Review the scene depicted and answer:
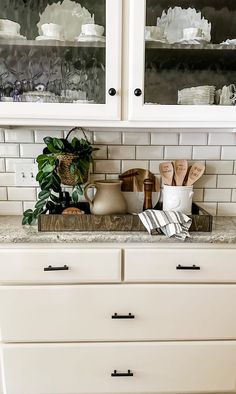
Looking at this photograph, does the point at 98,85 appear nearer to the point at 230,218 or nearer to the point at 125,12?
the point at 125,12

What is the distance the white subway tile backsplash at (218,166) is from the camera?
1.56 metres

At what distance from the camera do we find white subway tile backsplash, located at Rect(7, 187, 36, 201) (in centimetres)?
155

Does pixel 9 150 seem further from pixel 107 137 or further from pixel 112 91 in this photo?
pixel 112 91

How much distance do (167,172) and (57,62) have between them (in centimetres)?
68

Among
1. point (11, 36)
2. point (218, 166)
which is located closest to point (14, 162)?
point (11, 36)

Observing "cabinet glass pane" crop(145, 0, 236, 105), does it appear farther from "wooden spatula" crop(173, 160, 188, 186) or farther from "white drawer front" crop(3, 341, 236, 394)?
"white drawer front" crop(3, 341, 236, 394)

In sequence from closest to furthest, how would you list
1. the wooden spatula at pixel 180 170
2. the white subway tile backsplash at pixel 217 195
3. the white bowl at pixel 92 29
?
the white bowl at pixel 92 29
the wooden spatula at pixel 180 170
the white subway tile backsplash at pixel 217 195

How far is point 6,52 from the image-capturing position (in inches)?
48.8

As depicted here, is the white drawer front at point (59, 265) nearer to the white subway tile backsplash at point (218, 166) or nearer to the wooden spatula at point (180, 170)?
the wooden spatula at point (180, 170)

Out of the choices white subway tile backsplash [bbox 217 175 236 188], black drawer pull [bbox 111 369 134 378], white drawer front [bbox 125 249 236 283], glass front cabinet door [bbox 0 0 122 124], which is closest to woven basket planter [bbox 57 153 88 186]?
glass front cabinet door [bbox 0 0 122 124]

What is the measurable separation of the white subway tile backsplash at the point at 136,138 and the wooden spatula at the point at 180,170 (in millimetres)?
179

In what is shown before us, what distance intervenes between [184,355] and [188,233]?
0.55m

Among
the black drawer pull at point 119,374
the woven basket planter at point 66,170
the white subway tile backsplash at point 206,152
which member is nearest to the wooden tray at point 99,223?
the woven basket planter at point 66,170

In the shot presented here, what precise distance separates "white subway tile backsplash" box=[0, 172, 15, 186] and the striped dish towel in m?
0.69
